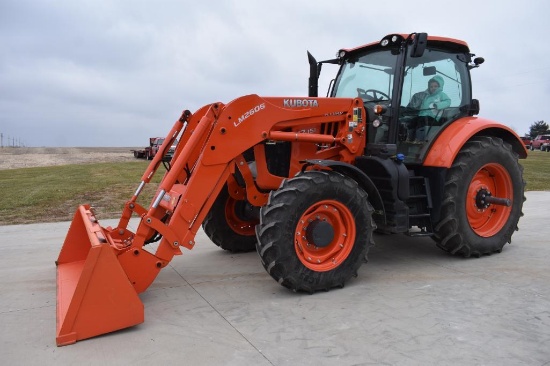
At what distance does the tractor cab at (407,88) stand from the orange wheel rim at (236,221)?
1794 mm

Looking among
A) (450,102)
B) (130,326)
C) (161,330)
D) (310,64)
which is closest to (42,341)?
(130,326)

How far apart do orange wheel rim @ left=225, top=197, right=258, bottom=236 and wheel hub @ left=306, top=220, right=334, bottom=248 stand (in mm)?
1582

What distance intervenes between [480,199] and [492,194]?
1.68 feet

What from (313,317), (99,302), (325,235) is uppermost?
(325,235)

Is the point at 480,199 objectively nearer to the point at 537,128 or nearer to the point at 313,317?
the point at 313,317

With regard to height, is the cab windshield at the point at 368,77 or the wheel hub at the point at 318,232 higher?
the cab windshield at the point at 368,77

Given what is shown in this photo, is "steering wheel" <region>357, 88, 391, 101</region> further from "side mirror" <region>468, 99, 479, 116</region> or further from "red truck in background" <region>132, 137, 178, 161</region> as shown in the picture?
"red truck in background" <region>132, 137, 178, 161</region>

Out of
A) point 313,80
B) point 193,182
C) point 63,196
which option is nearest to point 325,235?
point 193,182

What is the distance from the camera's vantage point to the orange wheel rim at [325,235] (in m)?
4.15

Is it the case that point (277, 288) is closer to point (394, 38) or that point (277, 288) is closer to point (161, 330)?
point (161, 330)

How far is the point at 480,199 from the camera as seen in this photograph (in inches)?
211

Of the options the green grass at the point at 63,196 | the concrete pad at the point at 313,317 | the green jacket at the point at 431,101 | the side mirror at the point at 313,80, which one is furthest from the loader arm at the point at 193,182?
the green grass at the point at 63,196

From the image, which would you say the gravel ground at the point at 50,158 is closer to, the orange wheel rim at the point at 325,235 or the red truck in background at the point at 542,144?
the orange wheel rim at the point at 325,235

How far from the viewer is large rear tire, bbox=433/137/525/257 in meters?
5.02
